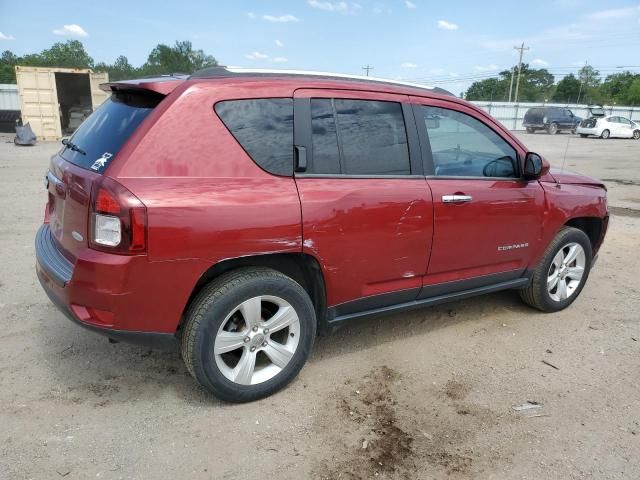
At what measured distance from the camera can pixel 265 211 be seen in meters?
2.71

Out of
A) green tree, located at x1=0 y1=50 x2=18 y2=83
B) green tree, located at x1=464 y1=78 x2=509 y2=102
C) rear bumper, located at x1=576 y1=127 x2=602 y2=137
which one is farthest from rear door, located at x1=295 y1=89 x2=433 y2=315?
green tree, located at x1=464 y1=78 x2=509 y2=102

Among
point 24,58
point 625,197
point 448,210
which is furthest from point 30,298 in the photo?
point 24,58

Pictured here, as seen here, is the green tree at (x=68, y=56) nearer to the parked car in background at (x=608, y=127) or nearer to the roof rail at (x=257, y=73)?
the parked car in background at (x=608, y=127)

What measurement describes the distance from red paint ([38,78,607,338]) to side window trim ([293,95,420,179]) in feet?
0.13

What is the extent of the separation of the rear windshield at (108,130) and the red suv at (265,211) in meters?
0.01

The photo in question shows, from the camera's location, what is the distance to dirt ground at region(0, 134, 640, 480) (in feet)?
8.21

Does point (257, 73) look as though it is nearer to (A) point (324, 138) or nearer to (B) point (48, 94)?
(A) point (324, 138)

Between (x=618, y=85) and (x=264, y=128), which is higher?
(x=618, y=85)

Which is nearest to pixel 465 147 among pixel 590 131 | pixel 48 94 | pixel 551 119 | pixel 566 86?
pixel 48 94

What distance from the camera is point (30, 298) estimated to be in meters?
4.30

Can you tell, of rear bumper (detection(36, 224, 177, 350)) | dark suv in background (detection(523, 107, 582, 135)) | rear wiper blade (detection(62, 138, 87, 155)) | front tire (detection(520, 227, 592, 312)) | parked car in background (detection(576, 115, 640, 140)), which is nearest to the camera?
rear bumper (detection(36, 224, 177, 350))

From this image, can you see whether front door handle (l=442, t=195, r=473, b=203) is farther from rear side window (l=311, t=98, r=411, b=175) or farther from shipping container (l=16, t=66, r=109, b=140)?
shipping container (l=16, t=66, r=109, b=140)

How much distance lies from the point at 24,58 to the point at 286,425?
94.7 meters

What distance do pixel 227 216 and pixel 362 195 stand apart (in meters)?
0.87
